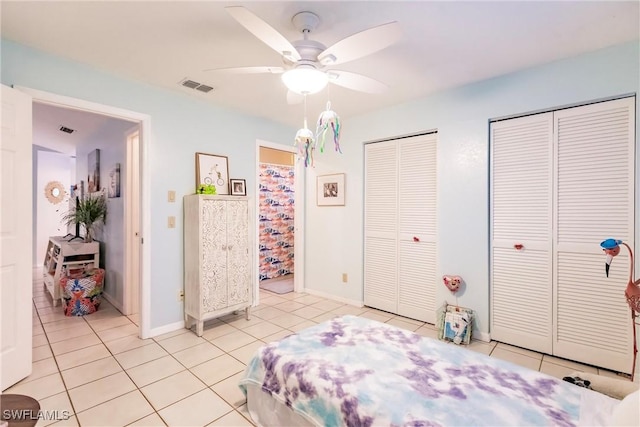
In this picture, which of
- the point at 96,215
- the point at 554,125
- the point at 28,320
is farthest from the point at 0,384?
the point at 554,125

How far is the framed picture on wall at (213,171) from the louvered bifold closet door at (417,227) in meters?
2.07

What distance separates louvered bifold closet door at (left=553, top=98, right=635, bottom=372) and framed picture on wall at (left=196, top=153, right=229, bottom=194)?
3307mm

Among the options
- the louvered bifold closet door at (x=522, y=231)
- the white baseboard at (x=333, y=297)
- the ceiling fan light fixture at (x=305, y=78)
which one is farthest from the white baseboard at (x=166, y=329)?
the louvered bifold closet door at (x=522, y=231)

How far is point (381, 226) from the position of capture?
3691mm

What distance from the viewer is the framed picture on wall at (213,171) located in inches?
130

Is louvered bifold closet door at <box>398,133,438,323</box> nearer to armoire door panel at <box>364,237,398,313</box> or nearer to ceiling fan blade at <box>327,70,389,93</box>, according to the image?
armoire door panel at <box>364,237,398,313</box>

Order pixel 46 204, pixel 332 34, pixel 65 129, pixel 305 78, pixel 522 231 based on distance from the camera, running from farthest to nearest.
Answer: pixel 46 204 < pixel 65 129 < pixel 522 231 < pixel 332 34 < pixel 305 78

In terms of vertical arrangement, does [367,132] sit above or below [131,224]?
above

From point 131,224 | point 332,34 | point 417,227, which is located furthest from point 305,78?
point 131,224

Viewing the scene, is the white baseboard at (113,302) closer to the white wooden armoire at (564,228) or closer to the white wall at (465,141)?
the white wall at (465,141)

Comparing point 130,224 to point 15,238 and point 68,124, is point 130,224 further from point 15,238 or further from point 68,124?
point 68,124

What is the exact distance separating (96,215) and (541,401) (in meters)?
5.09

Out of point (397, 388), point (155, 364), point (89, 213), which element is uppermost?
point (89, 213)

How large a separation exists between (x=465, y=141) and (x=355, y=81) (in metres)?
1.63
